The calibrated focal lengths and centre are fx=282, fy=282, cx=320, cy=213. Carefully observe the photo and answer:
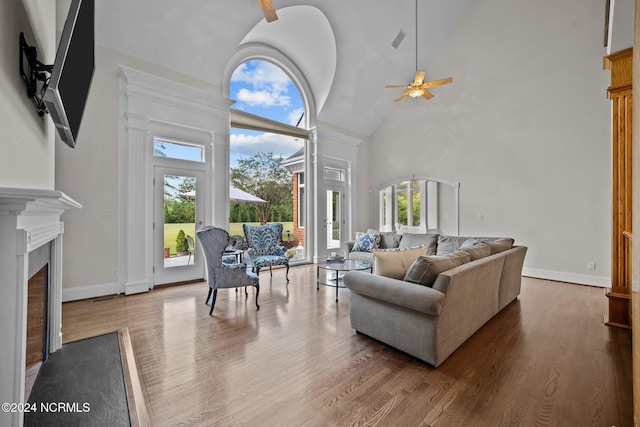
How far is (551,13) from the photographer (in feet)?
17.3

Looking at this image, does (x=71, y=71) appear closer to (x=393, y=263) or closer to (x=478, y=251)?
(x=393, y=263)

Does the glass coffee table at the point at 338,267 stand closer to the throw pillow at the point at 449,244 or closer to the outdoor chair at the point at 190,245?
the throw pillow at the point at 449,244

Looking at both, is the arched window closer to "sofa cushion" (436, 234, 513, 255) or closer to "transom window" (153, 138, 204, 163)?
"transom window" (153, 138, 204, 163)

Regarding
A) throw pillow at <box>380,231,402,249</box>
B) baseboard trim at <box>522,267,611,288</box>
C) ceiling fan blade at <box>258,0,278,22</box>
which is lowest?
baseboard trim at <box>522,267,611,288</box>

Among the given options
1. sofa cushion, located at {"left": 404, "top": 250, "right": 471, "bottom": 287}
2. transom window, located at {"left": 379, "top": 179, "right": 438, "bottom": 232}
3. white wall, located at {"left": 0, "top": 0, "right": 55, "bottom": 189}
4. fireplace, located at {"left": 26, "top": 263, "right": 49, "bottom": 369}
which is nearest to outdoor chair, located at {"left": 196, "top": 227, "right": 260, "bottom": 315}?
fireplace, located at {"left": 26, "top": 263, "right": 49, "bottom": 369}

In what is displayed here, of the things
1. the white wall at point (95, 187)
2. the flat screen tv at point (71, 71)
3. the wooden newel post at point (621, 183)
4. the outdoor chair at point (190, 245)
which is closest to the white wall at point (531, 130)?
the wooden newel post at point (621, 183)

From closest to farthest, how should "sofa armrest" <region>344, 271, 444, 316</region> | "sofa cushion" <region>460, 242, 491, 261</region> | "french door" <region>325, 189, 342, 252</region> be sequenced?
"sofa armrest" <region>344, 271, 444, 316</region> < "sofa cushion" <region>460, 242, 491, 261</region> < "french door" <region>325, 189, 342, 252</region>

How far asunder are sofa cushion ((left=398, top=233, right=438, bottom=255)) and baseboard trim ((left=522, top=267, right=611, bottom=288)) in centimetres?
227

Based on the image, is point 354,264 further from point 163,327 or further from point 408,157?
point 408,157

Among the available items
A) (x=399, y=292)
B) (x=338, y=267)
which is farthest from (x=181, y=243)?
(x=399, y=292)

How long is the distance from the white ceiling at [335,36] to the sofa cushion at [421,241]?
362cm

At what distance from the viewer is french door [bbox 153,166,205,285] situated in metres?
4.46

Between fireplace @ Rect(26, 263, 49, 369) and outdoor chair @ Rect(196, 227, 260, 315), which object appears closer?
fireplace @ Rect(26, 263, 49, 369)

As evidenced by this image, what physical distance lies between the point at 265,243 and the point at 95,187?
8.32 ft
